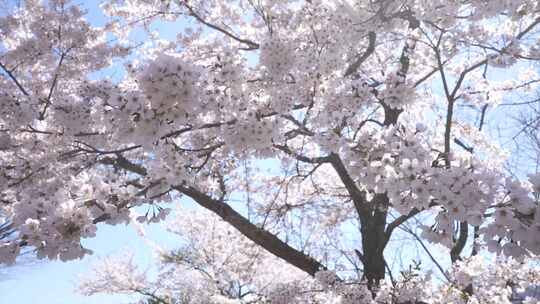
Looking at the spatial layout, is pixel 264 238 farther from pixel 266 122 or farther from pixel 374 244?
A: pixel 266 122

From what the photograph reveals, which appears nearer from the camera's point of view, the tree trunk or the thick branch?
the tree trunk

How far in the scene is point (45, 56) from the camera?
7.90m

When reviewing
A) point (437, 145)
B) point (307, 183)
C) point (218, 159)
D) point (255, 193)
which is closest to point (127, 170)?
point (218, 159)

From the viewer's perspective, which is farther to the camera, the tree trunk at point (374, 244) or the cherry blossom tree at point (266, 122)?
the tree trunk at point (374, 244)

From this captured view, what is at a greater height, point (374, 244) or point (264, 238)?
point (264, 238)

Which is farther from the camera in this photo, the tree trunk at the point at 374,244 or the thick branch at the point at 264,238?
the thick branch at the point at 264,238

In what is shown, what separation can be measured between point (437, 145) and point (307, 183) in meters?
3.88

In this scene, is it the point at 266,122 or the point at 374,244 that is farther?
the point at 374,244

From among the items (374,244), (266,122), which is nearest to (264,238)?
(374,244)

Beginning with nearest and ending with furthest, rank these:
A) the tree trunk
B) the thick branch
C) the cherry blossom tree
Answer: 1. the cherry blossom tree
2. the tree trunk
3. the thick branch

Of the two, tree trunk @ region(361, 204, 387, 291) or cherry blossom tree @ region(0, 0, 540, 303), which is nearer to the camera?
Result: cherry blossom tree @ region(0, 0, 540, 303)

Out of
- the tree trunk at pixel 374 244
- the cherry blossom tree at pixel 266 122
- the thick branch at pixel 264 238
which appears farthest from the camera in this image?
the thick branch at pixel 264 238

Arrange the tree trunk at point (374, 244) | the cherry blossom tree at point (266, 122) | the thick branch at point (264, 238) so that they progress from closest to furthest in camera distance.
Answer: the cherry blossom tree at point (266, 122) → the tree trunk at point (374, 244) → the thick branch at point (264, 238)

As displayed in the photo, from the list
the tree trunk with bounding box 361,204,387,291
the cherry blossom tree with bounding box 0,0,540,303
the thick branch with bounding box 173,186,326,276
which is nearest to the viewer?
the cherry blossom tree with bounding box 0,0,540,303
